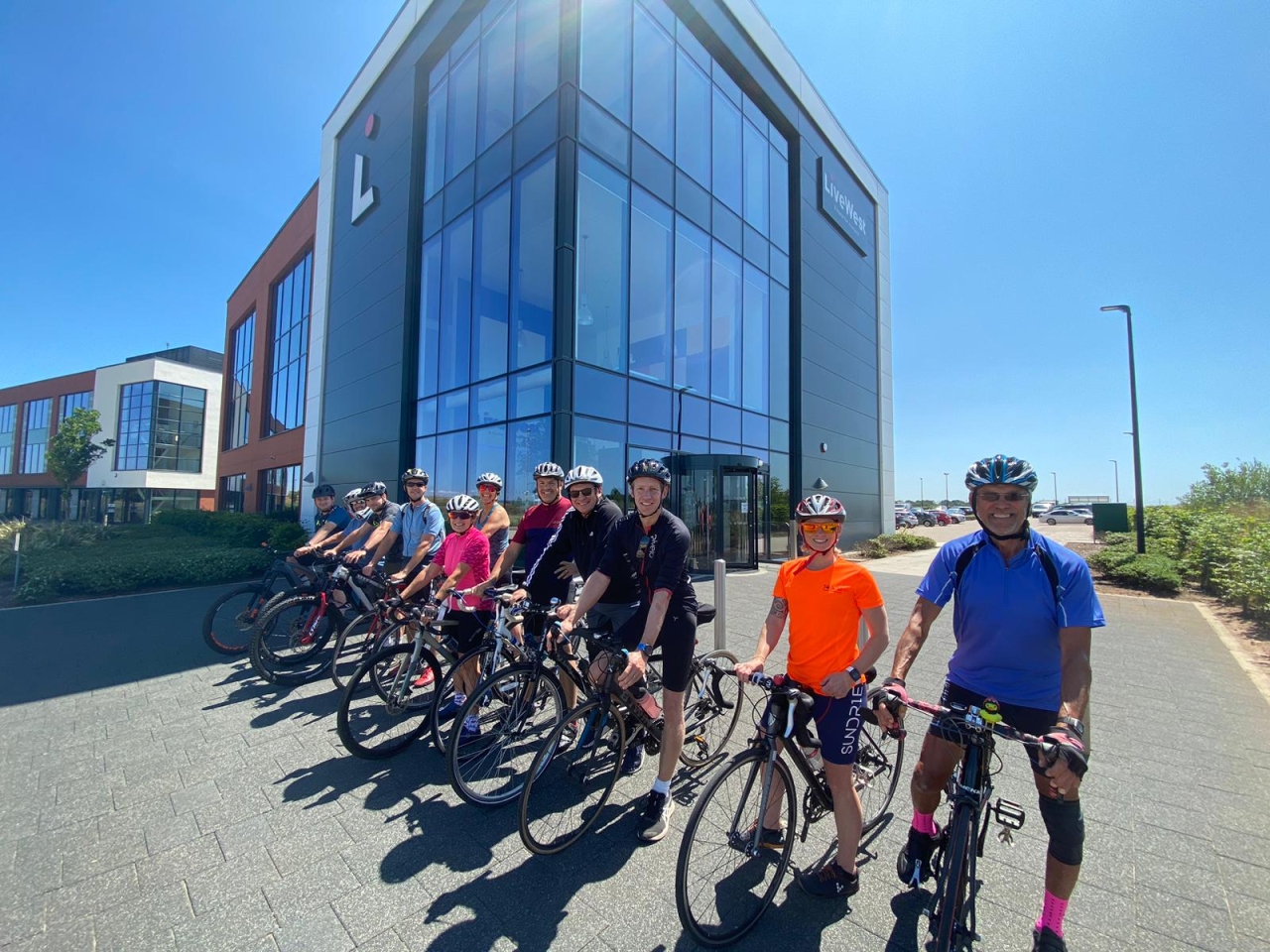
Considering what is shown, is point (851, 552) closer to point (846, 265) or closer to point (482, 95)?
point (846, 265)

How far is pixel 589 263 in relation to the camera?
1180cm

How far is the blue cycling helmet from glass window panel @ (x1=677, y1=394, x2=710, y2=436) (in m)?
11.7

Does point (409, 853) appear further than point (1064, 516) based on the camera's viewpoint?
No

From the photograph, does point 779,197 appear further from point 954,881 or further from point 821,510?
point 954,881

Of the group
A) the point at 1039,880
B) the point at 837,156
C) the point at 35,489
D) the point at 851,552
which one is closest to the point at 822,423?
the point at 851,552

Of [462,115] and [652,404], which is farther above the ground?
[462,115]

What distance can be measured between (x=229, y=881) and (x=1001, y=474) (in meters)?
3.93

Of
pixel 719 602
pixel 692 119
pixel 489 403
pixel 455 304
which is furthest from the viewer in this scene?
pixel 692 119

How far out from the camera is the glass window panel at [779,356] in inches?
712

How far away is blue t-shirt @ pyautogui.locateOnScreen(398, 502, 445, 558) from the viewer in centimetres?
526

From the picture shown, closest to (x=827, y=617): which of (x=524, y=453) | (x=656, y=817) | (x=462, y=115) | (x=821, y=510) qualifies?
(x=821, y=510)

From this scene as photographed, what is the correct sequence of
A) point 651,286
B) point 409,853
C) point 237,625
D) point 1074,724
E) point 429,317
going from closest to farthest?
point 1074,724, point 409,853, point 237,625, point 651,286, point 429,317

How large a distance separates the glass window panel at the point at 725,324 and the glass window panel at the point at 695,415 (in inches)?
27.1

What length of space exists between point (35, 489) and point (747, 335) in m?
70.0
